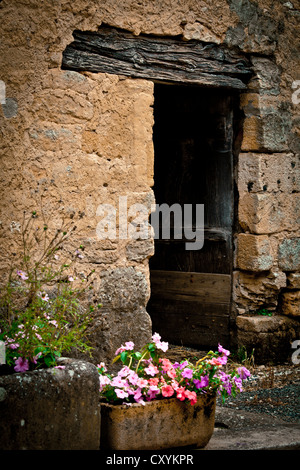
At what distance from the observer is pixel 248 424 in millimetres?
3656

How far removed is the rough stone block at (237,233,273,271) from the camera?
4965mm

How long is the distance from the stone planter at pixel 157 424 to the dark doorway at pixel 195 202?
2.22 metres

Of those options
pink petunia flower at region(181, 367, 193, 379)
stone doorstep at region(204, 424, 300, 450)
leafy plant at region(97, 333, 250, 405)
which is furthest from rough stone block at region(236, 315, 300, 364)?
pink petunia flower at region(181, 367, 193, 379)

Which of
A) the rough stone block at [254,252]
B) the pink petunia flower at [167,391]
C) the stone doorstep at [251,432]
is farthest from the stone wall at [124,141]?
the pink petunia flower at [167,391]

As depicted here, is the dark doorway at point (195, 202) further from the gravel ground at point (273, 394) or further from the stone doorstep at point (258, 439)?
the stone doorstep at point (258, 439)

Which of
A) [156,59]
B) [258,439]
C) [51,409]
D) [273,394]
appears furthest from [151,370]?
[156,59]

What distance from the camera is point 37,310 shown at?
10.2 feet

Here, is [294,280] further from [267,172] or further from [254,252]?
[267,172]

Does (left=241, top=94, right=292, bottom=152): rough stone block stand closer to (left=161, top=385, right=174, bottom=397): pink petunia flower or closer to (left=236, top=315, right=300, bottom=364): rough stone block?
(left=236, top=315, right=300, bottom=364): rough stone block

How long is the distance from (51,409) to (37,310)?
2.18ft

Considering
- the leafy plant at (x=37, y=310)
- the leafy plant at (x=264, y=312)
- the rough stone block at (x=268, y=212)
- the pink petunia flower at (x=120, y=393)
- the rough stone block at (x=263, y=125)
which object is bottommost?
the leafy plant at (x=264, y=312)

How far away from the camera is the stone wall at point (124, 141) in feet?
12.1

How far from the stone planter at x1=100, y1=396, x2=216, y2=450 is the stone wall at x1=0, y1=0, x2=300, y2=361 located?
1139 millimetres

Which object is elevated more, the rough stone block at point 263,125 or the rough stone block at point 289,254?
the rough stone block at point 263,125
